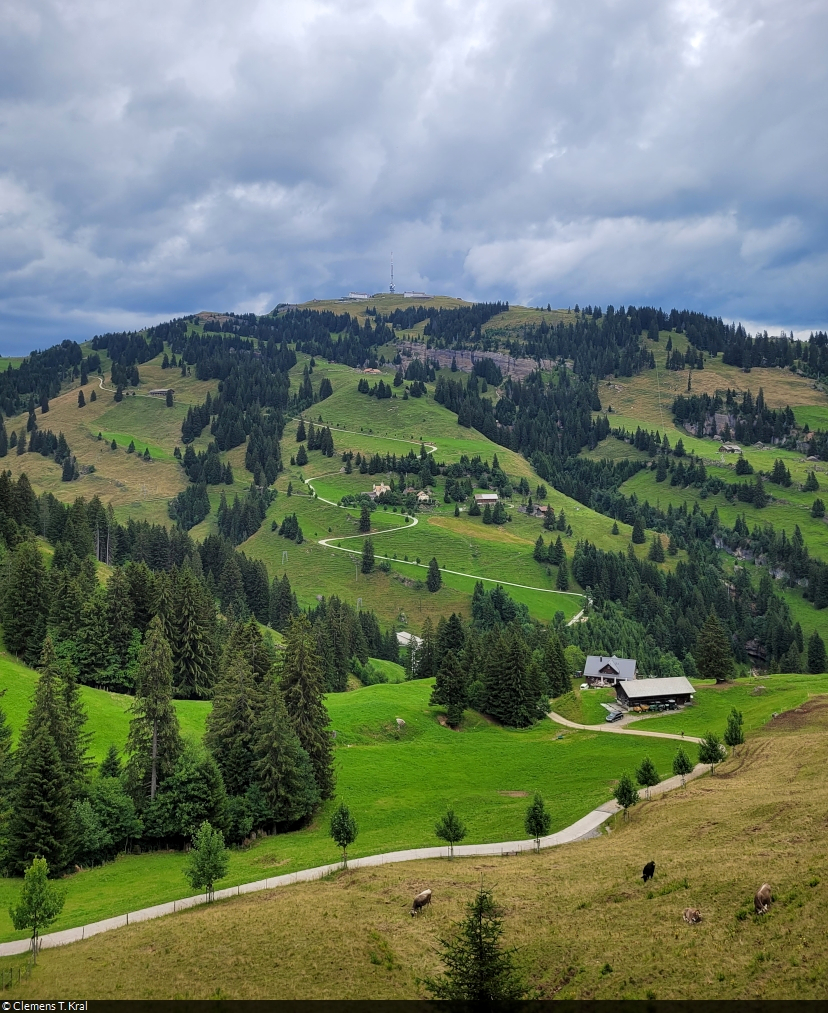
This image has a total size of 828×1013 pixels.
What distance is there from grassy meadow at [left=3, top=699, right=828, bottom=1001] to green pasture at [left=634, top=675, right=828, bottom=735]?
49.7 m

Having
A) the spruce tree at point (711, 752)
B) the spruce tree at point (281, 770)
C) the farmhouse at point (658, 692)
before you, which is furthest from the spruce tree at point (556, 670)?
the spruce tree at point (281, 770)

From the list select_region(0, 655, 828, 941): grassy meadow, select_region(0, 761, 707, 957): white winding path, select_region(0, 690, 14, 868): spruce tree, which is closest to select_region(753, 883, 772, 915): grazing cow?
select_region(0, 761, 707, 957): white winding path

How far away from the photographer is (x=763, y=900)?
27547mm

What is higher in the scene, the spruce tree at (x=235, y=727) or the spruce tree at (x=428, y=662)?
the spruce tree at (x=235, y=727)

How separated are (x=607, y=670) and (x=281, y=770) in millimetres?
83886

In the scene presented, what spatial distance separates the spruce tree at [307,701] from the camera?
69000 millimetres

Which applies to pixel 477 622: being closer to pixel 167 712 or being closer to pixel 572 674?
pixel 572 674

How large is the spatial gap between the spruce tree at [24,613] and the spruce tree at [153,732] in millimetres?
42749

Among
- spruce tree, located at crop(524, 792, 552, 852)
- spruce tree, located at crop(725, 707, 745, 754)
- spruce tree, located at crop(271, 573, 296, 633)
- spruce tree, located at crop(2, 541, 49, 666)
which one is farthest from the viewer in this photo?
spruce tree, located at crop(271, 573, 296, 633)

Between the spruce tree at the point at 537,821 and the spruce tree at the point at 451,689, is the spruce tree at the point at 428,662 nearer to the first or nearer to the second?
the spruce tree at the point at 451,689

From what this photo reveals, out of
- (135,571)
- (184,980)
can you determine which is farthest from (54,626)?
(184,980)

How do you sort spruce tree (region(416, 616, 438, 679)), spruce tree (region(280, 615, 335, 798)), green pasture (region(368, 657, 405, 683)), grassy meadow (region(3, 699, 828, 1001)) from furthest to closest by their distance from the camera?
green pasture (region(368, 657, 405, 683)) < spruce tree (region(416, 616, 438, 679)) < spruce tree (region(280, 615, 335, 798)) < grassy meadow (region(3, 699, 828, 1001))

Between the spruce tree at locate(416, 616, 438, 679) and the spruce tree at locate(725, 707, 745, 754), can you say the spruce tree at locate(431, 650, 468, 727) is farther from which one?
the spruce tree at locate(725, 707, 745, 754)

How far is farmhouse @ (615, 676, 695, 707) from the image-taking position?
108 m
